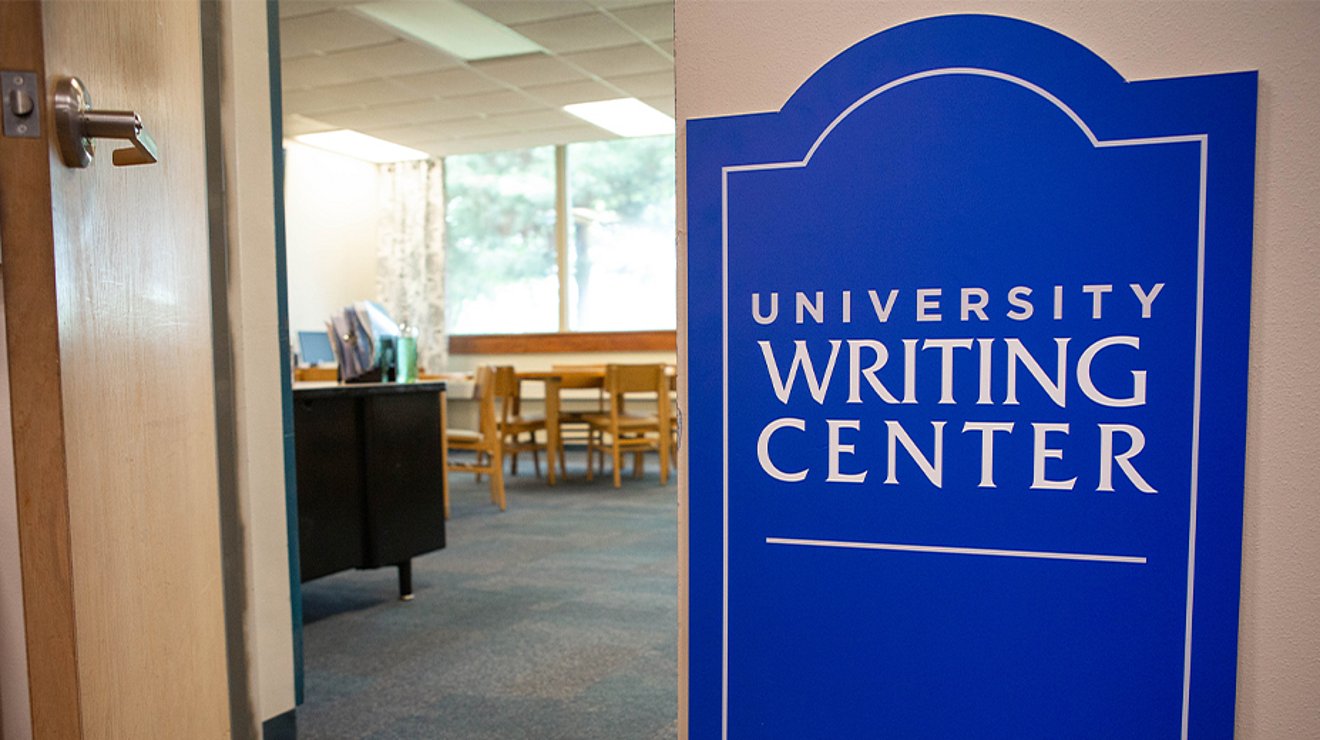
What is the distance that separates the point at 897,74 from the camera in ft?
3.10

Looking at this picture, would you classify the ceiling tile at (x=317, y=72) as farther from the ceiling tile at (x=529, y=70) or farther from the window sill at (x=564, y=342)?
the window sill at (x=564, y=342)

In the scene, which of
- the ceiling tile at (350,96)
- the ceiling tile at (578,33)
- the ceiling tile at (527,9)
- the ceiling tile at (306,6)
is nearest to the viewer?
the ceiling tile at (306,6)

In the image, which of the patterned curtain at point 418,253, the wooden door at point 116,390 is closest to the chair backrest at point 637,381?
the patterned curtain at point 418,253

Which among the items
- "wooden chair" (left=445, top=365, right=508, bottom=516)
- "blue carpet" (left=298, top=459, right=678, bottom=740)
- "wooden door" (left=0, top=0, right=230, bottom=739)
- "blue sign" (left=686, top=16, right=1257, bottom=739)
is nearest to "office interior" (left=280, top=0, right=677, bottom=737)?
"blue carpet" (left=298, top=459, right=678, bottom=740)

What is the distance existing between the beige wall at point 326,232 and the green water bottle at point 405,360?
439cm

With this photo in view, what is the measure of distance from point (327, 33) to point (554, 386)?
8.06ft

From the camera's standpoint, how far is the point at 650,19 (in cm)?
458

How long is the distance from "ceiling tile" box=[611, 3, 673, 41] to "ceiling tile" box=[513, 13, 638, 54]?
0.08 metres

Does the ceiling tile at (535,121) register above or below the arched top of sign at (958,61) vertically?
above

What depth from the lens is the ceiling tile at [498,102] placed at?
19.6 ft

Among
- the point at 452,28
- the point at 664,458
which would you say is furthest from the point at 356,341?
the point at 664,458

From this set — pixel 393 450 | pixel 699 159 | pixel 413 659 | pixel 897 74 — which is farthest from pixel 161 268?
pixel 393 450

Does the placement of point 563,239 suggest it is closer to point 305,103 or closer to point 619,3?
point 305,103

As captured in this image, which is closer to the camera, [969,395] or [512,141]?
[969,395]
